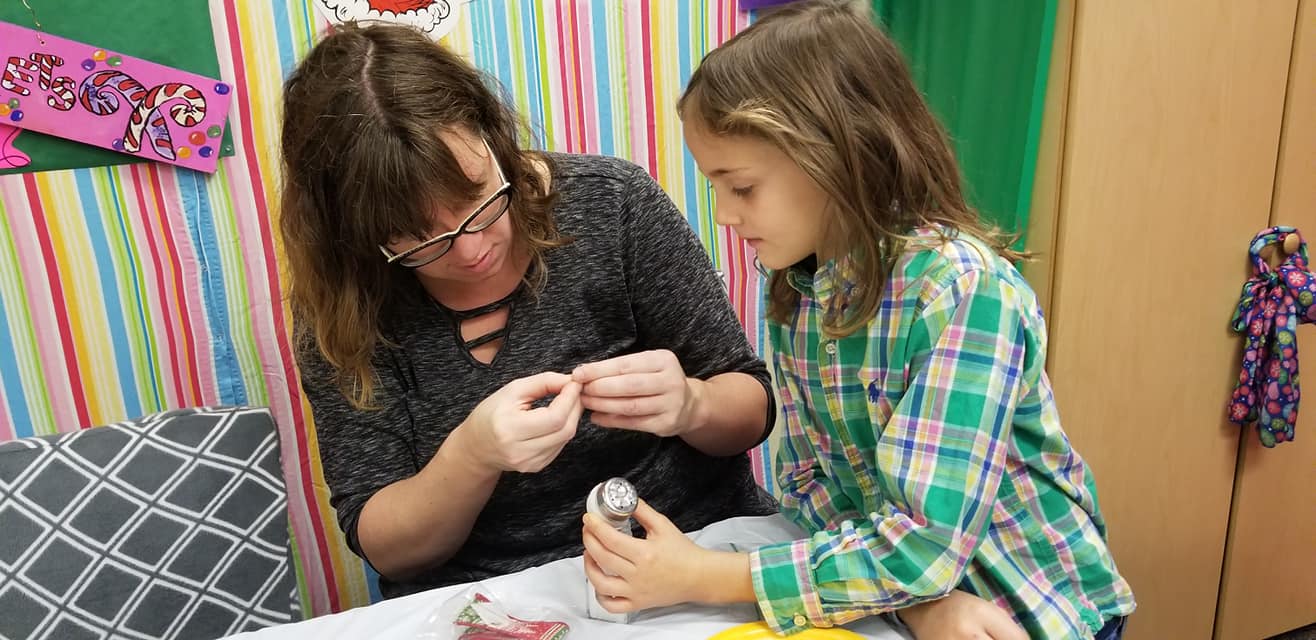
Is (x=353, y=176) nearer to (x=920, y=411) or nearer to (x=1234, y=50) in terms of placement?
(x=920, y=411)

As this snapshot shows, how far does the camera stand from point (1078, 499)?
0.92 m

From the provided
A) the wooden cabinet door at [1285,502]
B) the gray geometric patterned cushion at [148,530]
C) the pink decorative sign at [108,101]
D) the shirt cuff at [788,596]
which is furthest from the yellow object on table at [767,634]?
the wooden cabinet door at [1285,502]

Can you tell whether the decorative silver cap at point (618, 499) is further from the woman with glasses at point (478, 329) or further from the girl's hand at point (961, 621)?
the girl's hand at point (961, 621)

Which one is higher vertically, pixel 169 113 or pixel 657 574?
pixel 169 113

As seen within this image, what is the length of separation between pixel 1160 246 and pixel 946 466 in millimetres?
1168

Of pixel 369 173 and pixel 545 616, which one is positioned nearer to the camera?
pixel 545 616

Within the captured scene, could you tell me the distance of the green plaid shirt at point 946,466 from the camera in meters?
0.78

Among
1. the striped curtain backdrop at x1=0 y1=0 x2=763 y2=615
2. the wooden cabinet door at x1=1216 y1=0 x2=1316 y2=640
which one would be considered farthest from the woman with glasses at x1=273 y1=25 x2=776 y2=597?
the wooden cabinet door at x1=1216 y1=0 x2=1316 y2=640

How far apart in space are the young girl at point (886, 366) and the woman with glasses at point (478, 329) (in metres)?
0.24

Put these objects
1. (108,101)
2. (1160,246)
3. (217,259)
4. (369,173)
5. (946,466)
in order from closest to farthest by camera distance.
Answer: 1. (946,466)
2. (369,173)
3. (108,101)
4. (217,259)
5. (1160,246)

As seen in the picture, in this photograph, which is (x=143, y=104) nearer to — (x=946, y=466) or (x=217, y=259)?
(x=217, y=259)

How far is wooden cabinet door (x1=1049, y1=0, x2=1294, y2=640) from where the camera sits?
1574mm

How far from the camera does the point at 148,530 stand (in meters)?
1.19

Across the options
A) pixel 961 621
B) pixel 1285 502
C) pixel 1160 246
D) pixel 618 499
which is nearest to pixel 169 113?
pixel 618 499
